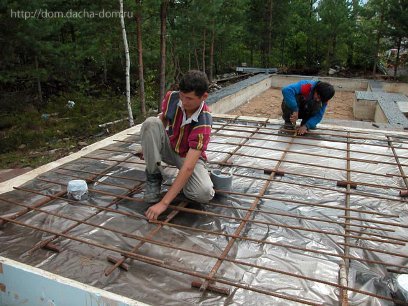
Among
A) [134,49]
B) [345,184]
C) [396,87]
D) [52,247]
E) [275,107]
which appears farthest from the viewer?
[396,87]

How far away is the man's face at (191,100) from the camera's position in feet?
7.28

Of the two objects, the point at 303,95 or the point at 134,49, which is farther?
the point at 134,49

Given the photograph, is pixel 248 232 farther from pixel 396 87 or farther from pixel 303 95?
pixel 396 87

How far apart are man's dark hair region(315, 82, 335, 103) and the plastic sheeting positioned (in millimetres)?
741

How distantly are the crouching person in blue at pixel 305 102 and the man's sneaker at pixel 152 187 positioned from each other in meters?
2.29

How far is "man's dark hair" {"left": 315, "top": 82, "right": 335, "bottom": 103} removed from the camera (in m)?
3.95

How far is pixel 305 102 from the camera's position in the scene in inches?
168

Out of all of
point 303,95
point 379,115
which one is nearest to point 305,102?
point 303,95

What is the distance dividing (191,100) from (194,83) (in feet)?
0.43

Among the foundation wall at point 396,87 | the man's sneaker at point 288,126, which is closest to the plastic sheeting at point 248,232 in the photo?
the man's sneaker at point 288,126

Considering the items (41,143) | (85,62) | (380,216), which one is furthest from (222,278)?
(85,62)

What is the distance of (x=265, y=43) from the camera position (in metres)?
15.3

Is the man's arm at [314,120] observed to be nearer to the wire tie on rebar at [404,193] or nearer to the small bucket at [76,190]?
the wire tie on rebar at [404,193]

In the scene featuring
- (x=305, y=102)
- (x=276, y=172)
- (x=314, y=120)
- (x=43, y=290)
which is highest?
(x=305, y=102)
